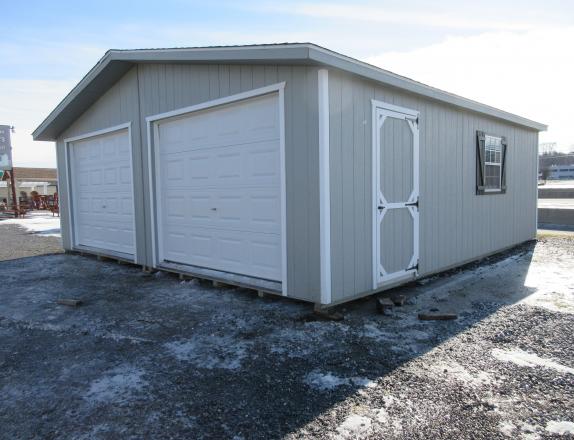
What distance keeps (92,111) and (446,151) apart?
6.32 meters

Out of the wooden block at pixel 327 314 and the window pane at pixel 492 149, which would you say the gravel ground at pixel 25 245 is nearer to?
the wooden block at pixel 327 314

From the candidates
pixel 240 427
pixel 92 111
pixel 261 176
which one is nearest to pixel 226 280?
pixel 261 176

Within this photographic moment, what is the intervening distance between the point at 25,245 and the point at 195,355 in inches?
356

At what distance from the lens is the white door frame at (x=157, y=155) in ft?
15.3

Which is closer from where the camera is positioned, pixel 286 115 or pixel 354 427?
pixel 354 427

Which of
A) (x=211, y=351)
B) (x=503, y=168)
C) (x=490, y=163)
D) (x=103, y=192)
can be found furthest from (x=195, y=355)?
(x=503, y=168)

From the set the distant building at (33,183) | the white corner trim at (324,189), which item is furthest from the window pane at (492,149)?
the distant building at (33,183)

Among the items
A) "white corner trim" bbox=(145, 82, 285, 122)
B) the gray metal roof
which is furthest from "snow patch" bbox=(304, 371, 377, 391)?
"white corner trim" bbox=(145, 82, 285, 122)

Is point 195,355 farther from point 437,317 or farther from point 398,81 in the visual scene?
point 398,81

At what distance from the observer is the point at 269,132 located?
196 inches

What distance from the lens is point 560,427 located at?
2.38 metres

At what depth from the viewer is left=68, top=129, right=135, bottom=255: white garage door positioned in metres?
7.48

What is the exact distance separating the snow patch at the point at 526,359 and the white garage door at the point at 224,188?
244cm

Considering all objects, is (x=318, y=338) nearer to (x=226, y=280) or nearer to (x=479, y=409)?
(x=479, y=409)
